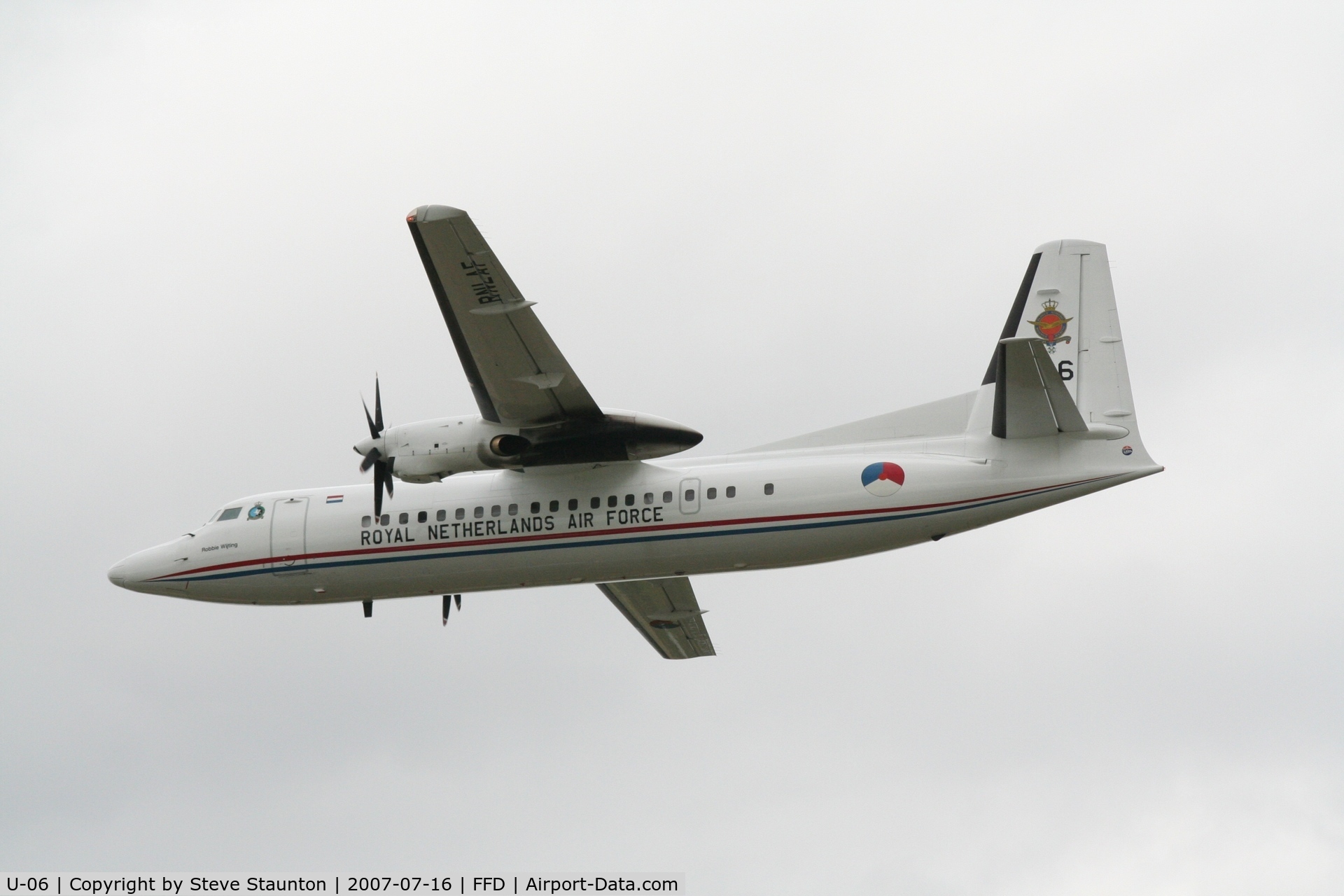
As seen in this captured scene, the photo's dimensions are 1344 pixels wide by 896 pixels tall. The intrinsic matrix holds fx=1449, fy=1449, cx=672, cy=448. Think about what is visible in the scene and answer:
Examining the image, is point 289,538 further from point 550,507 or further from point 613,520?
point 613,520

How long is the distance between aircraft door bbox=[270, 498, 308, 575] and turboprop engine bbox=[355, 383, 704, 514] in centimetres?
248

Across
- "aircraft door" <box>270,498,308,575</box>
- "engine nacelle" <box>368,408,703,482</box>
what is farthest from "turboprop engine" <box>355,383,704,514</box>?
"aircraft door" <box>270,498,308,575</box>

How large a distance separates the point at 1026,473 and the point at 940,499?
1345mm

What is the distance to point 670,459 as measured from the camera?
83.0 ft

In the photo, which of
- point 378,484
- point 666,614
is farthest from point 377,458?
point 666,614

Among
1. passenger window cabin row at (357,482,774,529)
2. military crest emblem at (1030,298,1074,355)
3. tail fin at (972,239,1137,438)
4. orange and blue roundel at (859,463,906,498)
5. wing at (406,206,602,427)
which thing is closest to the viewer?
wing at (406,206,602,427)

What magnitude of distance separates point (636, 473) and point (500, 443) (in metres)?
2.34

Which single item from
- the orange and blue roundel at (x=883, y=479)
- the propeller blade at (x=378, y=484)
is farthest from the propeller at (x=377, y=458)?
the orange and blue roundel at (x=883, y=479)

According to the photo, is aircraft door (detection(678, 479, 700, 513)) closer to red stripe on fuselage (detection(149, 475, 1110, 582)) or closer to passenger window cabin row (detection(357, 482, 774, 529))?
passenger window cabin row (detection(357, 482, 774, 529))

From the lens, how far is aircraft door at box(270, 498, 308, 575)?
25.6 metres

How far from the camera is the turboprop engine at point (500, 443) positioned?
2327cm

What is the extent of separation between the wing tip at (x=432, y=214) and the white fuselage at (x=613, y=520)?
5.33 metres

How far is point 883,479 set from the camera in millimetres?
22531

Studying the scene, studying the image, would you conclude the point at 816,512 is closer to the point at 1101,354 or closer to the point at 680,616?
the point at 1101,354
